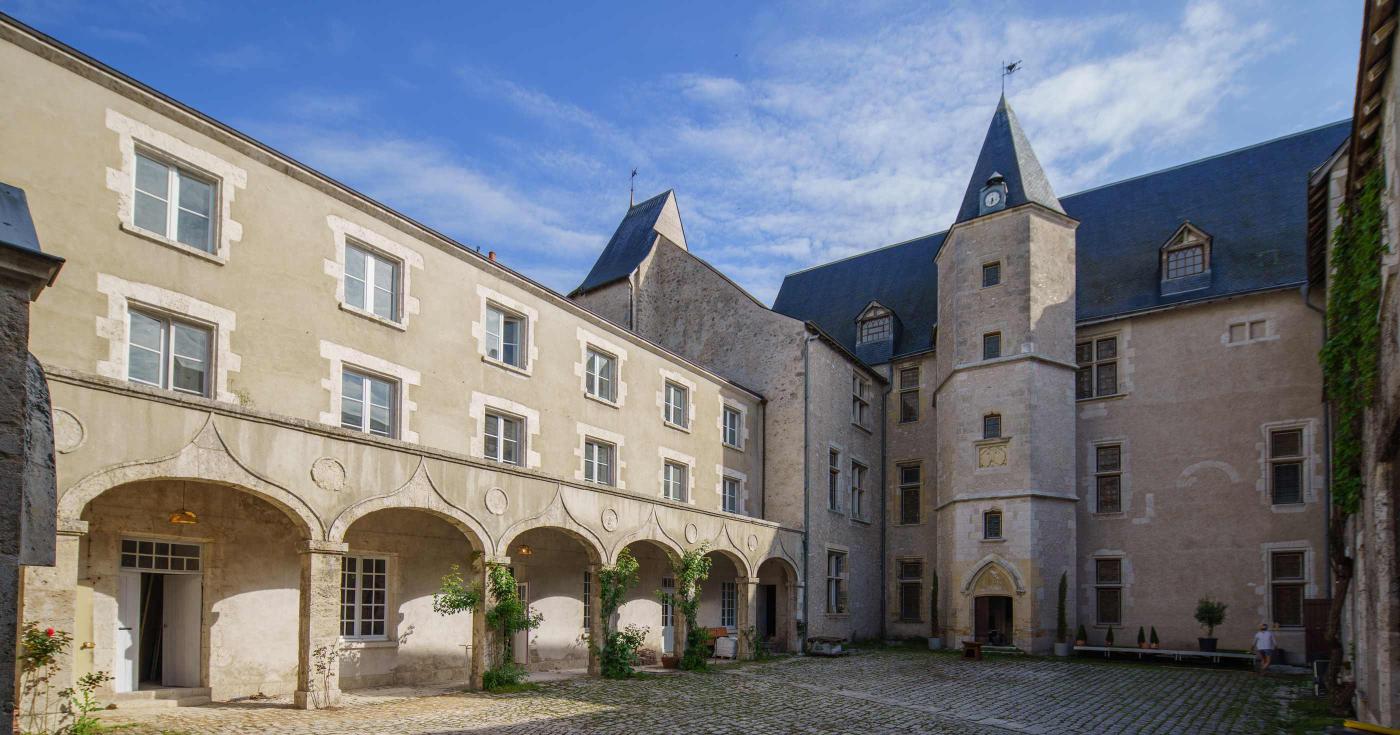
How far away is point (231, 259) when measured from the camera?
10.7 m

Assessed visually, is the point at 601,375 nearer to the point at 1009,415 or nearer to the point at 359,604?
the point at 359,604

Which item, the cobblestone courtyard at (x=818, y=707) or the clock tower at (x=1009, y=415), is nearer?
the cobblestone courtyard at (x=818, y=707)

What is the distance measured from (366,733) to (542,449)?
706cm

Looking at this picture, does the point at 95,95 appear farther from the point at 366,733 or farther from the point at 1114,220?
the point at 1114,220

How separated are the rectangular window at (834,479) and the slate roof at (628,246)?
7.08m

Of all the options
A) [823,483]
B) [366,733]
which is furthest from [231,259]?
[823,483]

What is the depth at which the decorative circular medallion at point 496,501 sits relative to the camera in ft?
38.6

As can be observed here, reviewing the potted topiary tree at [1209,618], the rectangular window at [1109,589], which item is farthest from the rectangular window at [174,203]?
the potted topiary tree at [1209,618]

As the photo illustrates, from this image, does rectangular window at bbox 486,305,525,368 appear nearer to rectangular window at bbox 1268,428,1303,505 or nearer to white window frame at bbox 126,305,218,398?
white window frame at bbox 126,305,218,398

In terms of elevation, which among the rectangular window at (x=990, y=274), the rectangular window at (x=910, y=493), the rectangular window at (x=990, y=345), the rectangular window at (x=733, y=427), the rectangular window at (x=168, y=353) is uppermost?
the rectangular window at (x=990, y=274)

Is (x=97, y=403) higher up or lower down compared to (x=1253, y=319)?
lower down

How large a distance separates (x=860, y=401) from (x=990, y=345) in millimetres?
4050

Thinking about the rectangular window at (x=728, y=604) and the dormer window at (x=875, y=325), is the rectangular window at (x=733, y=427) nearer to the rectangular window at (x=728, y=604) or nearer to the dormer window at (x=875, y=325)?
the rectangular window at (x=728, y=604)

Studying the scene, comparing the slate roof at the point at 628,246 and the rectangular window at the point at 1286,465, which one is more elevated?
the slate roof at the point at 628,246
